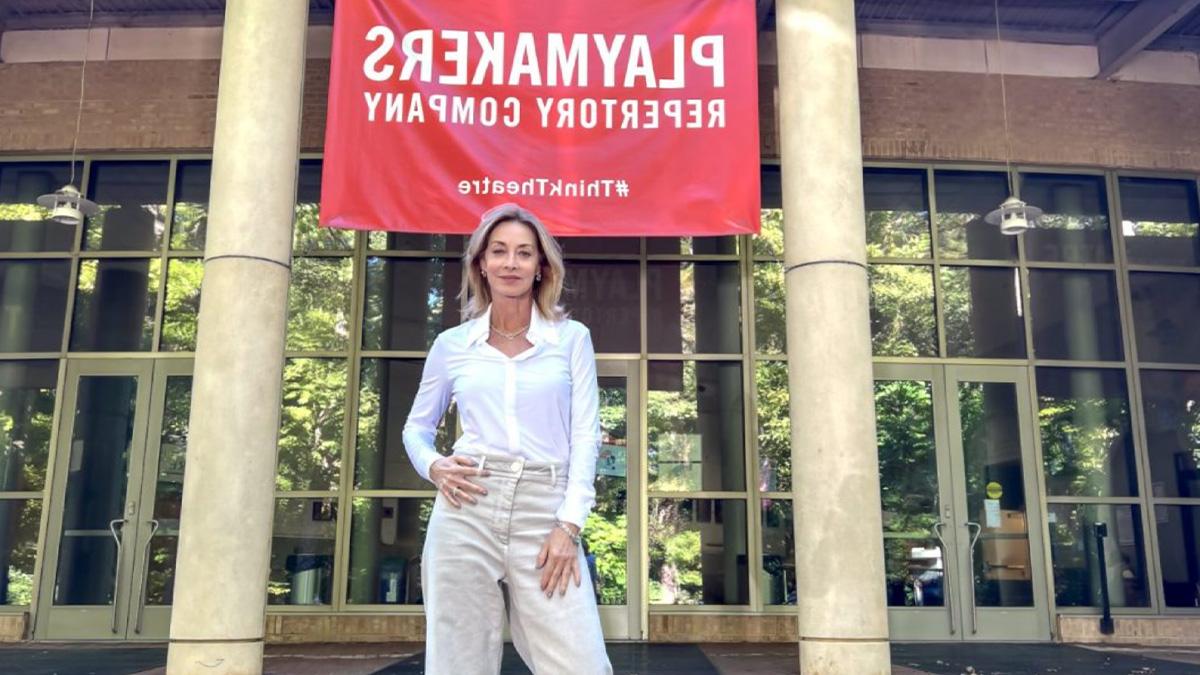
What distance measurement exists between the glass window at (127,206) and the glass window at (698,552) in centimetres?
635

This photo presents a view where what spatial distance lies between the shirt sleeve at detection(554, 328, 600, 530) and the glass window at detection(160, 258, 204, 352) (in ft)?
29.7

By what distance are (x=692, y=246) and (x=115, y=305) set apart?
636 centimetres

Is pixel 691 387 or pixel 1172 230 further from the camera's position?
pixel 1172 230

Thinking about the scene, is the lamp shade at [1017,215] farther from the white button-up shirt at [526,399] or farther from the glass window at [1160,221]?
the white button-up shirt at [526,399]

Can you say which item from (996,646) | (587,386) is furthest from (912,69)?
(587,386)

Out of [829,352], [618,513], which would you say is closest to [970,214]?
[829,352]

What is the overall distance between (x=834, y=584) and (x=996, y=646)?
12.8 ft

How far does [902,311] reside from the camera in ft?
35.6

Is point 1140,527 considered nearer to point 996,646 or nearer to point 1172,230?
point 996,646

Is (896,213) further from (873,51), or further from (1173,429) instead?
(1173,429)

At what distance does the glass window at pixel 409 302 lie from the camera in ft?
34.5

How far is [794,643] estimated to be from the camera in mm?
9828

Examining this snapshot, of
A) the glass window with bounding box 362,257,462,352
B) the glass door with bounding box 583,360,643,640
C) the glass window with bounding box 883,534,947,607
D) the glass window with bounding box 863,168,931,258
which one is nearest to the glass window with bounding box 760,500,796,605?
the glass window with bounding box 883,534,947,607

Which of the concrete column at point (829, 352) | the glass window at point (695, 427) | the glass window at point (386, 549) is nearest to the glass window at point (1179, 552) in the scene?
the glass window at point (695, 427)
